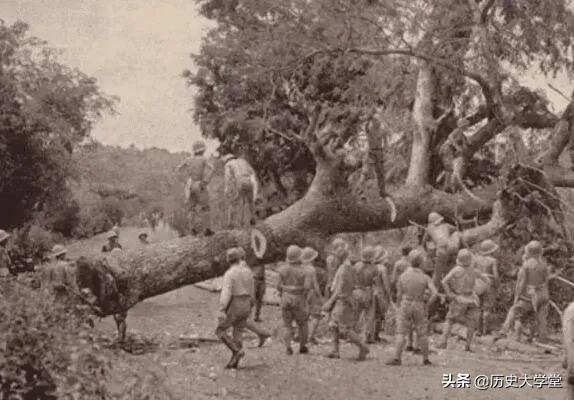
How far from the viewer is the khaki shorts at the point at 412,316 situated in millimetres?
10766

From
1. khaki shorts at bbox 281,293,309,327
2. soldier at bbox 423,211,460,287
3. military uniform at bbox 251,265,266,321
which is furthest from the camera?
military uniform at bbox 251,265,266,321

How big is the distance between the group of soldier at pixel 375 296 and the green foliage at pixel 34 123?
12549mm

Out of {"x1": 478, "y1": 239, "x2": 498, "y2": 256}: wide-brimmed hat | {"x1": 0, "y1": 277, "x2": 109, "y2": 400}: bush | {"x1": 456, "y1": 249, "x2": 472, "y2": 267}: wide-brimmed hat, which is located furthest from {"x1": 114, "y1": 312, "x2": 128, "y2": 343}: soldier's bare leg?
{"x1": 0, "y1": 277, "x2": 109, "y2": 400}: bush

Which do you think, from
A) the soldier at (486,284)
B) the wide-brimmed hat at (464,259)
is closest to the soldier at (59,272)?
the wide-brimmed hat at (464,259)

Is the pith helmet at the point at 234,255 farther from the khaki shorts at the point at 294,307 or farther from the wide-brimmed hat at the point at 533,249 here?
the wide-brimmed hat at the point at 533,249

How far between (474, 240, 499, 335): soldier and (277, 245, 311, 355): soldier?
3.38m

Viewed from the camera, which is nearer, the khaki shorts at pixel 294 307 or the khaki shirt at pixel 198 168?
the khaki shorts at pixel 294 307

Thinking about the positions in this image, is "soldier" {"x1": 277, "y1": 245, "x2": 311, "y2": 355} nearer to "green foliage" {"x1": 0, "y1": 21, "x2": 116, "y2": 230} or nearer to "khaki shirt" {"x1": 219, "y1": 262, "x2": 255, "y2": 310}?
"khaki shirt" {"x1": 219, "y1": 262, "x2": 255, "y2": 310}

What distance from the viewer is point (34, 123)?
23.5 m

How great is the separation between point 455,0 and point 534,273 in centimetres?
717

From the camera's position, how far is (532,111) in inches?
725

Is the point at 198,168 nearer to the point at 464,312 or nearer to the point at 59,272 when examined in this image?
the point at 59,272

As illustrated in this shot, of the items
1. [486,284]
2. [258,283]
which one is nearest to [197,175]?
[258,283]

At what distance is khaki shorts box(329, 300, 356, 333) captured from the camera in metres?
11.1
